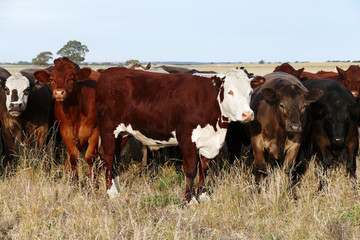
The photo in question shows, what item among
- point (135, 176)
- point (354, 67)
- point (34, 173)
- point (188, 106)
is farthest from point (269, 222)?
point (354, 67)

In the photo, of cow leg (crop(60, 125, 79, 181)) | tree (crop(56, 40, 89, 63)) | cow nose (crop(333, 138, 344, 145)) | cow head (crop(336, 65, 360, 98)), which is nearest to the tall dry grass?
cow leg (crop(60, 125, 79, 181))

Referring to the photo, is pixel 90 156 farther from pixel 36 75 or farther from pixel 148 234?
pixel 148 234

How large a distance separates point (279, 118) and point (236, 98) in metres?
0.89

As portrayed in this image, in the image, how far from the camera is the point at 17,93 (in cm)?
614

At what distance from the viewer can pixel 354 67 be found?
32.7ft

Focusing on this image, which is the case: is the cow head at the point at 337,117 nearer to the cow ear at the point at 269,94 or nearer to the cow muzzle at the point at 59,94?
the cow ear at the point at 269,94

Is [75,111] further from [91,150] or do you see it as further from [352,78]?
[352,78]

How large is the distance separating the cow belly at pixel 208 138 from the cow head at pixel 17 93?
2663 millimetres

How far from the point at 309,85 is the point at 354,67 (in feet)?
13.3

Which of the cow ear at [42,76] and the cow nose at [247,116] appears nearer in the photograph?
the cow nose at [247,116]

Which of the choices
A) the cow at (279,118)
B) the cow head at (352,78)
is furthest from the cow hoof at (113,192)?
the cow head at (352,78)

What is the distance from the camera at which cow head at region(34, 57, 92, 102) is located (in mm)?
5668

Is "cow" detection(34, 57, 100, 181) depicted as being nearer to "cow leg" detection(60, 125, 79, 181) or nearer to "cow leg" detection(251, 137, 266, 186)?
"cow leg" detection(60, 125, 79, 181)

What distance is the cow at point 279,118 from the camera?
5.32 metres
